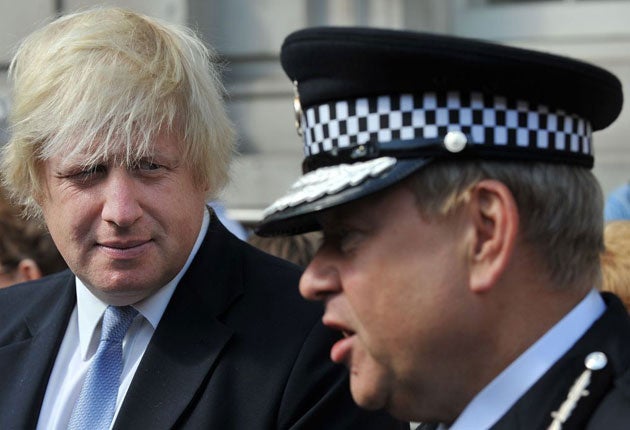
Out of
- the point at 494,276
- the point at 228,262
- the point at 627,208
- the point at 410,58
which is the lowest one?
the point at 627,208

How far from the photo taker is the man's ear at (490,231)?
178 centimetres

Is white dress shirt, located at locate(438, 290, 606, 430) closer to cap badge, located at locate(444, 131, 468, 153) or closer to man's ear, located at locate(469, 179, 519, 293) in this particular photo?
man's ear, located at locate(469, 179, 519, 293)

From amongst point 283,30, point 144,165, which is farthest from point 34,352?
point 283,30

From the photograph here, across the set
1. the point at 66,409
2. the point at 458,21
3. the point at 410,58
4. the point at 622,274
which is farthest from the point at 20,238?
the point at 458,21

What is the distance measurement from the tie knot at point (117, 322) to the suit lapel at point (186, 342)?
0.08m

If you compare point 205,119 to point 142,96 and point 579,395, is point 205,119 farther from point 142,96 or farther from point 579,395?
point 579,395

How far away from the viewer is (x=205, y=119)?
2.75 meters

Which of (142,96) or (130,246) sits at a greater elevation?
(142,96)

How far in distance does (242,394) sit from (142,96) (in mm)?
665

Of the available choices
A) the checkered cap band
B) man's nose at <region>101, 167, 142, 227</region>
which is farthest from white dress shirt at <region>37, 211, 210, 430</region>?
the checkered cap band

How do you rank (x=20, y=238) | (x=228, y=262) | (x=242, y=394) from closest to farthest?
(x=242, y=394)
(x=228, y=262)
(x=20, y=238)

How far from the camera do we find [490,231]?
5.90 ft

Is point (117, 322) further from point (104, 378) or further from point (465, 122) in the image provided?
point (465, 122)

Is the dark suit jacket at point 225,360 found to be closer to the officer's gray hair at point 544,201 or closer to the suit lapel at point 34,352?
the suit lapel at point 34,352
